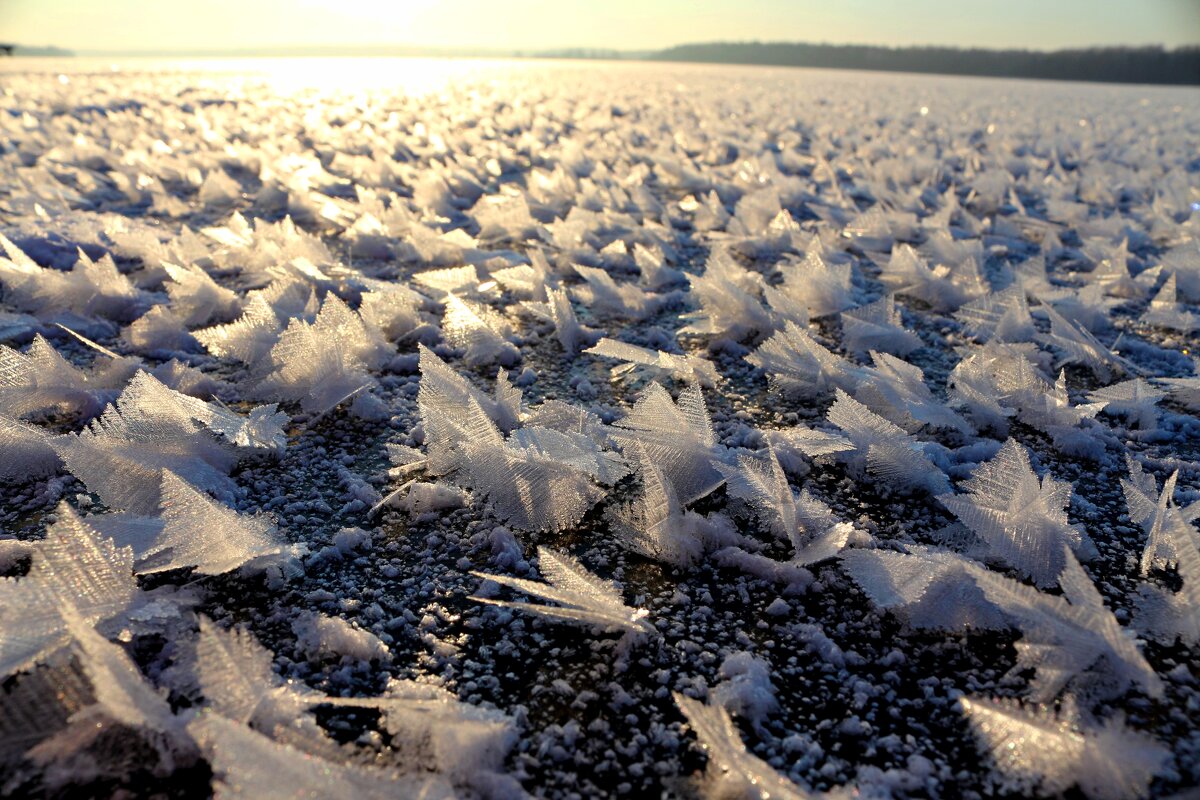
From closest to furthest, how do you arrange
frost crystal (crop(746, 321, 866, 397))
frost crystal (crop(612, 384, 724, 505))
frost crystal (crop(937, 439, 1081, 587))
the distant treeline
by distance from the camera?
frost crystal (crop(937, 439, 1081, 587)), frost crystal (crop(612, 384, 724, 505)), frost crystal (crop(746, 321, 866, 397)), the distant treeline

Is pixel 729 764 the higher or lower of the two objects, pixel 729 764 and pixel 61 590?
the lower

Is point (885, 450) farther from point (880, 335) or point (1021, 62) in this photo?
point (1021, 62)

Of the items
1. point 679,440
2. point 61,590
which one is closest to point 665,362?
point 679,440

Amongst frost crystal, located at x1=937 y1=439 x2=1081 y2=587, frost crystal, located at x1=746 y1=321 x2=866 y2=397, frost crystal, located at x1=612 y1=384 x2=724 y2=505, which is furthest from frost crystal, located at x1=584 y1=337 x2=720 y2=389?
frost crystal, located at x1=937 y1=439 x2=1081 y2=587

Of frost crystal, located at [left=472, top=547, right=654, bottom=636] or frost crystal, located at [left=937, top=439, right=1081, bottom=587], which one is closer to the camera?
frost crystal, located at [left=472, top=547, right=654, bottom=636]

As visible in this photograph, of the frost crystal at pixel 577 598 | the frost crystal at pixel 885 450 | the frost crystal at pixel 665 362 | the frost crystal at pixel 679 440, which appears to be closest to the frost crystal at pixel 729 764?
the frost crystal at pixel 577 598

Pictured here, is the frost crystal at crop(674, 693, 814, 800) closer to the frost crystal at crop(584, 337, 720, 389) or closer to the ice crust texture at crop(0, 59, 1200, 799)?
the ice crust texture at crop(0, 59, 1200, 799)

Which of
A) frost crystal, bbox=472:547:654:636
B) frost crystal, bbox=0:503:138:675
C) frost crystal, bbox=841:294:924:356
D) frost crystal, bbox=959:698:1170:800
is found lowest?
frost crystal, bbox=959:698:1170:800

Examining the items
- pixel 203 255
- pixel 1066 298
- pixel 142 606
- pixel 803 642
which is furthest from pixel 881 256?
pixel 142 606
